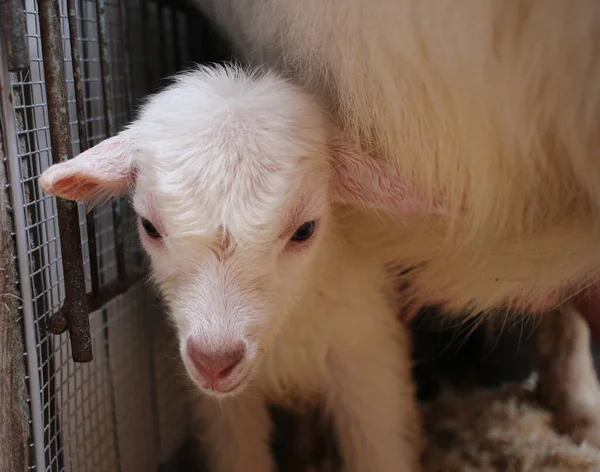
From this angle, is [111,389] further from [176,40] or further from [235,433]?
[176,40]

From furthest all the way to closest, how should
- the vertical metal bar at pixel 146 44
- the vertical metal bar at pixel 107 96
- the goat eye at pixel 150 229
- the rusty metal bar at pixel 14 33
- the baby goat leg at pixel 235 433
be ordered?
the vertical metal bar at pixel 146 44, the baby goat leg at pixel 235 433, the vertical metal bar at pixel 107 96, the goat eye at pixel 150 229, the rusty metal bar at pixel 14 33

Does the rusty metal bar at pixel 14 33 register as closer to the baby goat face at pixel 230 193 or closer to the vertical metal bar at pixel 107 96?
the baby goat face at pixel 230 193

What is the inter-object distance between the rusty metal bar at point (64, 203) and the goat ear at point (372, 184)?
40 centimetres

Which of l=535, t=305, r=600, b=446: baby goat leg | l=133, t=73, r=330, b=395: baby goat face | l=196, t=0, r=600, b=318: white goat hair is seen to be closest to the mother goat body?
l=196, t=0, r=600, b=318: white goat hair

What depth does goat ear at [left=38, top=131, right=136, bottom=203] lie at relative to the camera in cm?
94

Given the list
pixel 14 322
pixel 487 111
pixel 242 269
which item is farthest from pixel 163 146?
pixel 487 111

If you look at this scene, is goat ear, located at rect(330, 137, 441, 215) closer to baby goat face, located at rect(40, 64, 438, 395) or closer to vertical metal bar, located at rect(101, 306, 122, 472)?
baby goat face, located at rect(40, 64, 438, 395)

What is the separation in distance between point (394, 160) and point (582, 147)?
257 mm

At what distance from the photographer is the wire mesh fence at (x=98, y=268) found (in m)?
0.98

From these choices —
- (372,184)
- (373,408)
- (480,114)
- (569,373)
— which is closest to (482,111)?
(480,114)

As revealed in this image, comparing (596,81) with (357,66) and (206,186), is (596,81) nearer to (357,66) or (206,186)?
(357,66)

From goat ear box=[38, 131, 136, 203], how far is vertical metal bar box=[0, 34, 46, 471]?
0.04 metres

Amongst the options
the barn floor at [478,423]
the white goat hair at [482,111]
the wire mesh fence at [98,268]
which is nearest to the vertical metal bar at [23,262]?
the wire mesh fence at [98,268]

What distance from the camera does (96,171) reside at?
3.23 ft
